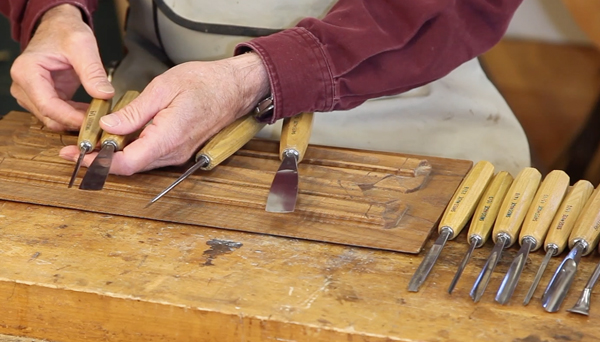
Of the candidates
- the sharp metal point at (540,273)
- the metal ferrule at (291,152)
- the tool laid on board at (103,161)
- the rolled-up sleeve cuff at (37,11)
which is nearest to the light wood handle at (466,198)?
the sharp metal point at (540,273)

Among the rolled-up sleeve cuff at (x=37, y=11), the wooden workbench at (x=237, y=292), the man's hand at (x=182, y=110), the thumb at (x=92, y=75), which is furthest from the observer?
the rolled-up sleeve cuff at (x=37, y=11)

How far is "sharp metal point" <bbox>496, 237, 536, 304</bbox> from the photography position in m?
0.69

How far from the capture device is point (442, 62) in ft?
3.46

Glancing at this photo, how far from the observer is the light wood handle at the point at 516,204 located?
80 cm

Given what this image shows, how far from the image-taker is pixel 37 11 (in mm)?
1168

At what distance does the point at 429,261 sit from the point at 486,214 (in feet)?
0.38

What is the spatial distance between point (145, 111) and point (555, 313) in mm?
524

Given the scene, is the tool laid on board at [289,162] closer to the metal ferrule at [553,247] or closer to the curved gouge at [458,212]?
the curved gouge at [458,212]

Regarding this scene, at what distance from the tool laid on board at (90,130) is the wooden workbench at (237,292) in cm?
12

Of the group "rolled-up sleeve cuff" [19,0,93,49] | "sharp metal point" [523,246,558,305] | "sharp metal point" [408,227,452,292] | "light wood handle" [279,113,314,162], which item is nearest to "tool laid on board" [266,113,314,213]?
"light wood handle" [279,113,314,162]

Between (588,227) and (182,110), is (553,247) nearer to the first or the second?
(588,227)

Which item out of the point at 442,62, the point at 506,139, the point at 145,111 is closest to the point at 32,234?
the point at 145,111

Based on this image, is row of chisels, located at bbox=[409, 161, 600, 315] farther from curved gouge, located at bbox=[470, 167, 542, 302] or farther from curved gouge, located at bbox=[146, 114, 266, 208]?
curved gouge, located at bbox=[146, 114, 266, 208]

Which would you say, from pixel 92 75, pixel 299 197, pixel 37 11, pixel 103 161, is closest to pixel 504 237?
pixel 299 197
